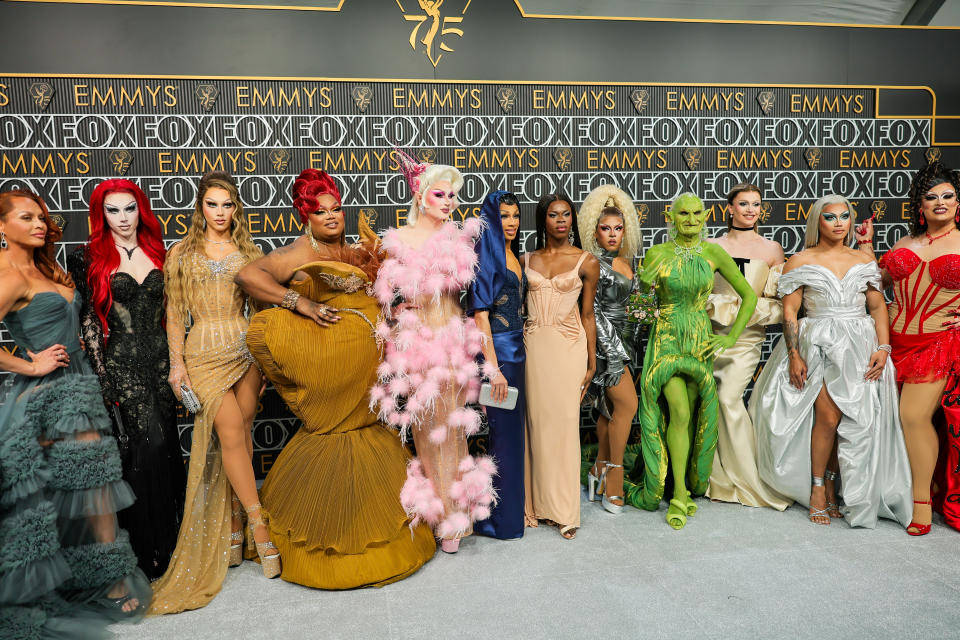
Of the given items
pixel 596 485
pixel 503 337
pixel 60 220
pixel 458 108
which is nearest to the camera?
pixel 503 337

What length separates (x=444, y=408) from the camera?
352 cm

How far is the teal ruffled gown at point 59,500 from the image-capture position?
8.71ft

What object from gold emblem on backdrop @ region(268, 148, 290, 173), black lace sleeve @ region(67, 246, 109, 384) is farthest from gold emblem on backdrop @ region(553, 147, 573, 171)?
black lace sleeve @ region(67, 246, 109, 384)

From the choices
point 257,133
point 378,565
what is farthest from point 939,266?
point 257,133

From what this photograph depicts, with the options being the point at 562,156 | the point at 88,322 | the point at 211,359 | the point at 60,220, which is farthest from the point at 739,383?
the point at 60,220

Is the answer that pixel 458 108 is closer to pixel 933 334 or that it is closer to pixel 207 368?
pixel 207 368

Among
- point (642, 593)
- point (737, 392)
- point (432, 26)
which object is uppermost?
point (432, 26)

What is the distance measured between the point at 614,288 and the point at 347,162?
225 cm

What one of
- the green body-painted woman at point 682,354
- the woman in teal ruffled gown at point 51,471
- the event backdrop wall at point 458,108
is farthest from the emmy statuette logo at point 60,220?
the green body-painted woman at point 682,354

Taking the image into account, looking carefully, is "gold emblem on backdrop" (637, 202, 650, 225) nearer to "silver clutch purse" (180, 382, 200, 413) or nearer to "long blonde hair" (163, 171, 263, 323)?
"long blonde hair" (163, 171, 263, 323)

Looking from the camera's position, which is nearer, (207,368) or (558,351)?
(207,368)

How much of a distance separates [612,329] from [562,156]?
1.72m

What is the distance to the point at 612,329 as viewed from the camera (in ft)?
13.5

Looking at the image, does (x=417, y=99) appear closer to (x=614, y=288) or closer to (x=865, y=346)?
(x=614, y=288)
